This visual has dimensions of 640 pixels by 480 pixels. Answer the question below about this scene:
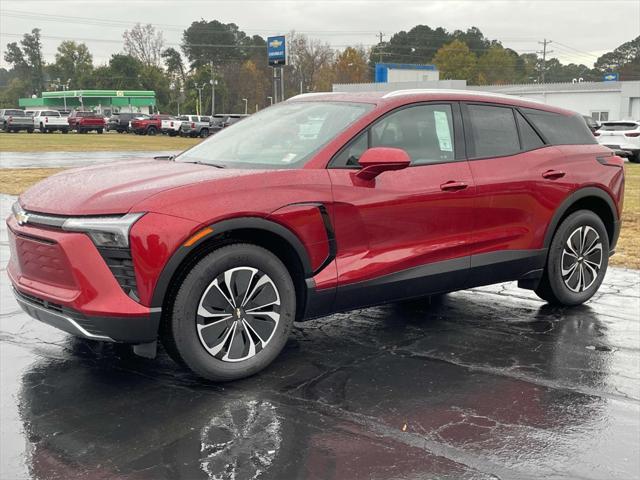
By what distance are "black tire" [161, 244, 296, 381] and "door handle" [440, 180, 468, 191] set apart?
135cm

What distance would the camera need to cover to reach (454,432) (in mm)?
3736

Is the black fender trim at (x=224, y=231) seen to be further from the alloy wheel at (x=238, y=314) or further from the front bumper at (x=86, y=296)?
the alloy wheel at (x=238, y=314)

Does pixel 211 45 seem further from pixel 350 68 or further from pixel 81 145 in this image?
pixel 81 145

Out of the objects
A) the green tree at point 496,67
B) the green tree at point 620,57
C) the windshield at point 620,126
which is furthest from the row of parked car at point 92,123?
the green tree at point 620,57

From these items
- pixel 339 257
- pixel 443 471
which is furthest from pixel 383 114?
pixel 443 471

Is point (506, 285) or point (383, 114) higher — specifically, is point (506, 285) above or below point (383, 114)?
below

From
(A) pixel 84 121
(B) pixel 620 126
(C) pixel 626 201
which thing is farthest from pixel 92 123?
(C) pixel 626 201

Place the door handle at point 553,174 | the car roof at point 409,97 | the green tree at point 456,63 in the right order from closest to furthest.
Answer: the car roof at point 409,97, the door handle at point 553,174, the green tree at point 456,63

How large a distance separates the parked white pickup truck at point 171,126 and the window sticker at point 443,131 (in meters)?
51.8

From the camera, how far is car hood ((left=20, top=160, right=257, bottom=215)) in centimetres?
399

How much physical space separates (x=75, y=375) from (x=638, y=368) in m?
3.63

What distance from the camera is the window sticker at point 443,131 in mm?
5227

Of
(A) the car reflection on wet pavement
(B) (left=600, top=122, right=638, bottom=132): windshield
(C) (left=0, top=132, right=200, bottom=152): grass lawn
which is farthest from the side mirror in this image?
(C) (left=0, top=132, right=200, bottom=152): grass lawn

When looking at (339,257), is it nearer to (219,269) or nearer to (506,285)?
(219,269)
